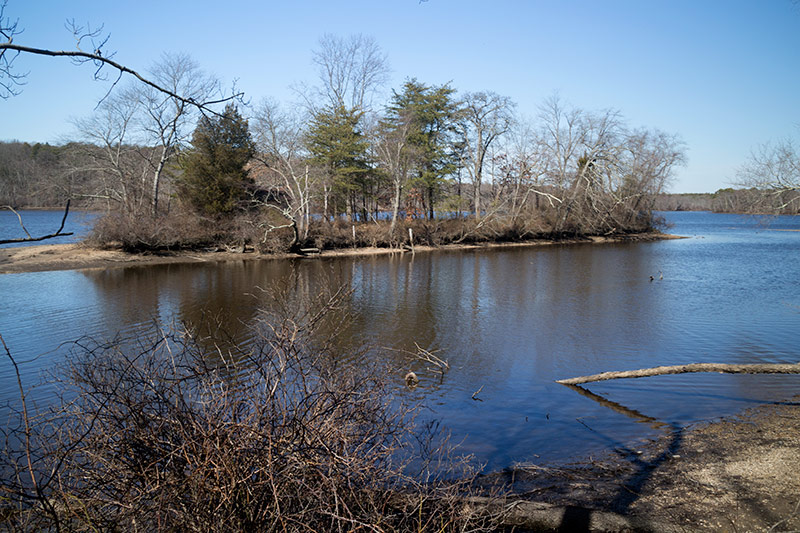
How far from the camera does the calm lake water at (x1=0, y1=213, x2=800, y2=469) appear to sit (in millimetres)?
9164

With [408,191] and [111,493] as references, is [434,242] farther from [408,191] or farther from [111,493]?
[111,493]

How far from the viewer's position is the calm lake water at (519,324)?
30.1ft

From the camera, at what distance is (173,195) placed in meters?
36.0

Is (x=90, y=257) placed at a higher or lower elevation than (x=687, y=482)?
higher

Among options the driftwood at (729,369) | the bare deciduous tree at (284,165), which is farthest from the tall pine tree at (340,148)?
the driftwood at (729,369)

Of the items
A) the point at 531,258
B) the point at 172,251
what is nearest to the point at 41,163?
the point at 172,251

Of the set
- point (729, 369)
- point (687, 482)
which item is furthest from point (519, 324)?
point (687, 482)

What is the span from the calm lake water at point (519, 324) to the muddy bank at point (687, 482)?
63 centimetres

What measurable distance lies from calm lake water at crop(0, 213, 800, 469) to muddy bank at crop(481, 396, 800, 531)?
627mm

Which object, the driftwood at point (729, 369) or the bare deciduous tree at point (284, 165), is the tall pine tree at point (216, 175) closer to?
the bare deciduous tree at point (284, 165)

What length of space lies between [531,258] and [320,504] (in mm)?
33006

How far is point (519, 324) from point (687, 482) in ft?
33.0

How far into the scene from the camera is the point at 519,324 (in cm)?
1602

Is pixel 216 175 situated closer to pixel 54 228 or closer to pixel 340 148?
pixel 340 148
